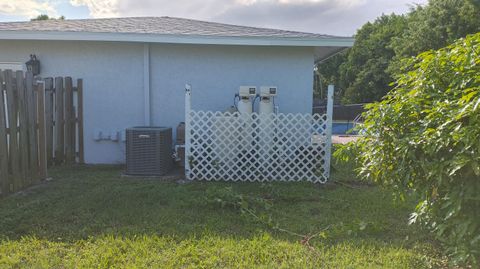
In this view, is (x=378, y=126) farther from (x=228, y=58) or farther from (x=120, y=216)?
(x=228, y=58)

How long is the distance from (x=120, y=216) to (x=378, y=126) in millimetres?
2704

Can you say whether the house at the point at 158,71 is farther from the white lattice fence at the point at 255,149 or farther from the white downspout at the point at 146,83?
the white lattice fence at the point at 255,149

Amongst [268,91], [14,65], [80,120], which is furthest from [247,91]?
[14,65]

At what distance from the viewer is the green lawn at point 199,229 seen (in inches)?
120

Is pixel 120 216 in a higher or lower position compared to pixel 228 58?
lower

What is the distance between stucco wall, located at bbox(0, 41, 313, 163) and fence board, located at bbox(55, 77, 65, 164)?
0.59 m

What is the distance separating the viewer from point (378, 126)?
10.0ft

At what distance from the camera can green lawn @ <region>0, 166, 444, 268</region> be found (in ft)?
9.99

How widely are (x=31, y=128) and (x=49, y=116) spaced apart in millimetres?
1282

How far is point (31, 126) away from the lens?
16.7 ft

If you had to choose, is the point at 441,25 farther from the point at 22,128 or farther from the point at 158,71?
the point at 22,128

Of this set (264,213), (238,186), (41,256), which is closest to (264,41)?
(238,186)

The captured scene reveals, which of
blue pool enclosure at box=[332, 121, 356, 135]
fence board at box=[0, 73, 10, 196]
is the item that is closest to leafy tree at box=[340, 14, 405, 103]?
blue pool enclosure at box=[332, 121, 356, 135]

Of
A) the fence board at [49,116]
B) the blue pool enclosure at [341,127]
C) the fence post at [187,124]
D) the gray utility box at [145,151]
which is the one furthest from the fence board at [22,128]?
the blue pool enclosure at [341,127]
